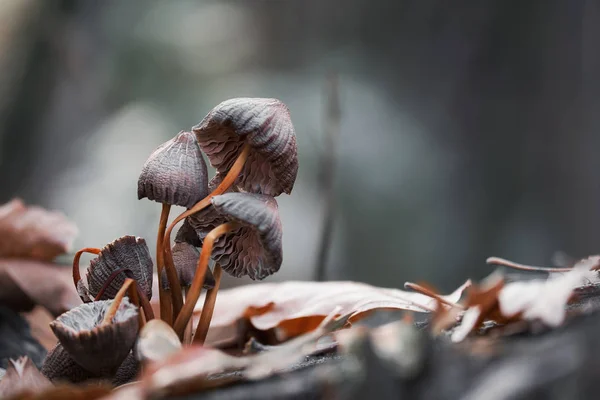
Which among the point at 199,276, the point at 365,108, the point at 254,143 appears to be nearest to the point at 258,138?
the point at 254,143

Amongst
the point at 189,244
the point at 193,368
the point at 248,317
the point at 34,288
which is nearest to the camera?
the point at 193,368

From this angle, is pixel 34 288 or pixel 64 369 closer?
pixel 64 369

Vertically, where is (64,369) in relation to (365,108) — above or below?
below

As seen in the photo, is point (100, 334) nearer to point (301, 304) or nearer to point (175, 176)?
point (175, 176)

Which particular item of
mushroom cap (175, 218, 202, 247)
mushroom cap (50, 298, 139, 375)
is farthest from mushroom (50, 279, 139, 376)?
mushroom cap (175, 218, 202, 247)

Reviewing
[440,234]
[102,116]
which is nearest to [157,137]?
[102,116]

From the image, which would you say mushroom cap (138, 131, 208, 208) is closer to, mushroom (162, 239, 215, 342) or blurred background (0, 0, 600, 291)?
mushroom (162, 239, 215, 342)

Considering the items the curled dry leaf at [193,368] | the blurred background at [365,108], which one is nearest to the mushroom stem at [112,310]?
the curled dry leaf at [193,368]

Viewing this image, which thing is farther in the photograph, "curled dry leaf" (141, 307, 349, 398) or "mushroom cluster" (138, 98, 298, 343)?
"mushroom cluster" (138, 98, 298, 343)
